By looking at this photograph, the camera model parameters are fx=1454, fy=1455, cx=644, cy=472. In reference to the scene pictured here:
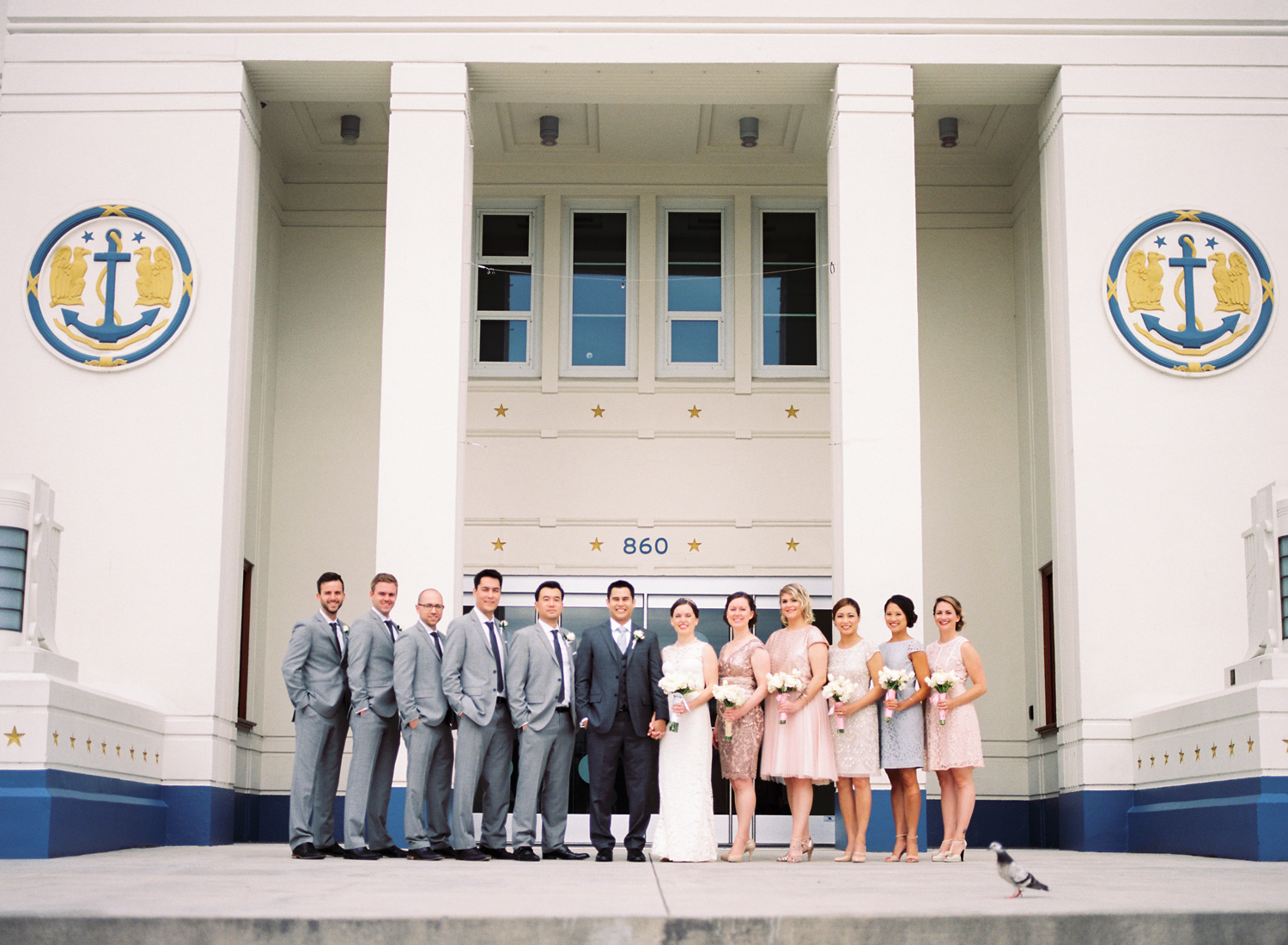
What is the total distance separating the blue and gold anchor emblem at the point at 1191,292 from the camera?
1304 centimetres

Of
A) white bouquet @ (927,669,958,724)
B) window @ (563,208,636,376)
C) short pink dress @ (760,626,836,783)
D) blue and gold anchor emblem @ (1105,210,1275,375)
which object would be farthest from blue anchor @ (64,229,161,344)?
blue and gold anchor emblem @ (1105,210,1275,375)

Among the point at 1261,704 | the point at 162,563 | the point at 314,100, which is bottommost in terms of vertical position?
the point at 1261,704

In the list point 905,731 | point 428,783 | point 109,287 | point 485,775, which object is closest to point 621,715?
point 485,775

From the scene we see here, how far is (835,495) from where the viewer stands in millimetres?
12938

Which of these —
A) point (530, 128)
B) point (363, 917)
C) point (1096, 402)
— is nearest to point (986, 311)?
point (1096, 402)

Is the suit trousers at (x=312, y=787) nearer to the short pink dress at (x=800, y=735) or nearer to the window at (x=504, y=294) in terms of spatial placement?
the short pink dress at (x=800, y=735)

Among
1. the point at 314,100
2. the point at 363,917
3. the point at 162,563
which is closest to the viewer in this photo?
the point at 363,917

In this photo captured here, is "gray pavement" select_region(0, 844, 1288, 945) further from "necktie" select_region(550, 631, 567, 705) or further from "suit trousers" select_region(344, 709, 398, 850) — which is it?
"necktie" select_region(550, 631, 567, 705)

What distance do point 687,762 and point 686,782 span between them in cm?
13

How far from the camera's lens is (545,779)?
10180 mm

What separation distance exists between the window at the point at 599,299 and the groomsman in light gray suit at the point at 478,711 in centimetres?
646

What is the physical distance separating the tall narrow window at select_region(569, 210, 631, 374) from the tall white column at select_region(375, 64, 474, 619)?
118 inches

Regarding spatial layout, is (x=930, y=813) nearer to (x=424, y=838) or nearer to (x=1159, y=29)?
(x=424, y=838)

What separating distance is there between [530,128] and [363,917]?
11.4 metres
